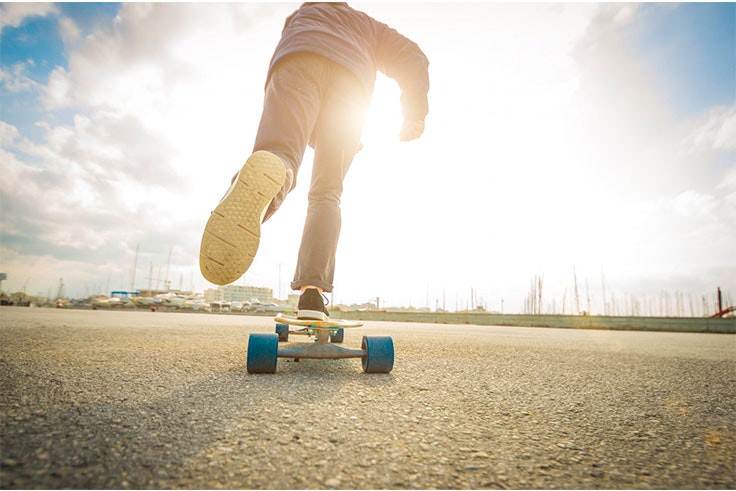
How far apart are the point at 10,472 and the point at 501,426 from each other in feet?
3.66

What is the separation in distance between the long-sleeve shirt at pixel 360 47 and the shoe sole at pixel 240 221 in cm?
82

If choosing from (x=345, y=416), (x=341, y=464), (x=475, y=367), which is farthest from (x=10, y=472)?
(x=475, y=367)

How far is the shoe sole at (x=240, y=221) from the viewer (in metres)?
1.67

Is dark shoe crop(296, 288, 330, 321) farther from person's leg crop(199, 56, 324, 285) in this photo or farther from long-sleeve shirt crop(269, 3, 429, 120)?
long-sleeve shirt crop(269, 3, 429, 120)

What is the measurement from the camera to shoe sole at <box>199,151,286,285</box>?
1671mm

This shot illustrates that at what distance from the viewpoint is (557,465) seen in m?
0.81

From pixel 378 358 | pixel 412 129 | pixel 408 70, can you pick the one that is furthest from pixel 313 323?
pixel 408 70

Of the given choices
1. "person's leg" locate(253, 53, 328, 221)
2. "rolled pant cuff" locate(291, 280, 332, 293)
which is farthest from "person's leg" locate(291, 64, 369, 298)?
"person's leg" locate(253, 53, 328, 221)

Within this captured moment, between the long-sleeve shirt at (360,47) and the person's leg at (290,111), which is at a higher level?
the long-sleeve shirt at (360,47)

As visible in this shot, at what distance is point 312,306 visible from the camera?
6.31 ft

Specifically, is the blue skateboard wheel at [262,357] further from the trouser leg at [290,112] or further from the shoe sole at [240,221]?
the trouser leg at [290,112]

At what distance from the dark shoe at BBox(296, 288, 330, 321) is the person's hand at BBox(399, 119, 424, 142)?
1.48 meters

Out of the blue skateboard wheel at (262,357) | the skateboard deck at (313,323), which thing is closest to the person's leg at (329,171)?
the skateboard deck at (313,323)

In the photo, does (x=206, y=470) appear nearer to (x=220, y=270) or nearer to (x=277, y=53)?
(x=220, y=270)
